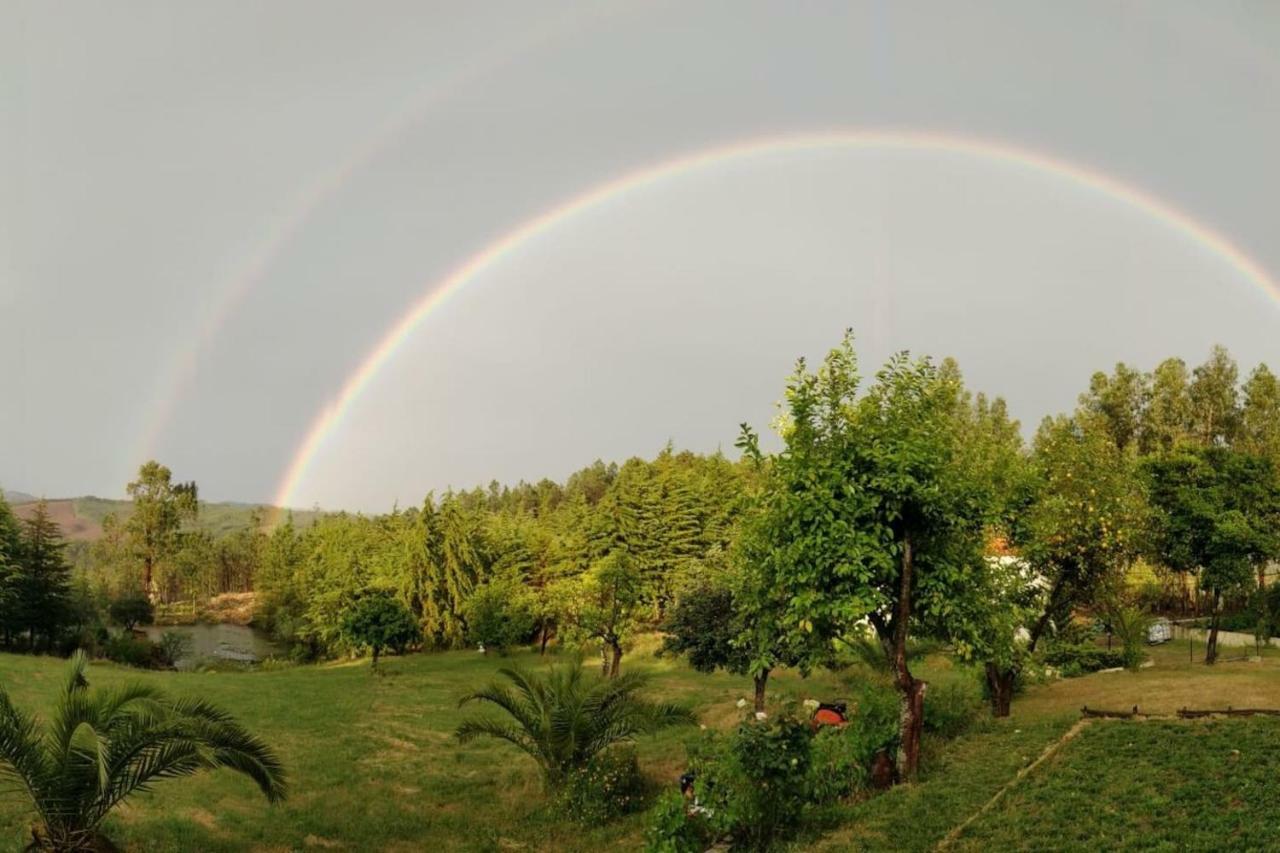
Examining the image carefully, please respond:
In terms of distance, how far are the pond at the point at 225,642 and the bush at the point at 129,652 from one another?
7.12ft

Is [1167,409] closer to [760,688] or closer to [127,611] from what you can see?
[760,688]

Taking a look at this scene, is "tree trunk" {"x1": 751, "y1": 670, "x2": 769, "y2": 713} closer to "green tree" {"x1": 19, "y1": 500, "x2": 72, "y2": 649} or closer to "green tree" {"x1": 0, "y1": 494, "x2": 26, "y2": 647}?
"green tree" {"x1": 0, "y1": 494, "x2": 26, "y2": 647}

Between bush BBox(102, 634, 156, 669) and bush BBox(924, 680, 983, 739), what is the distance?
39.6 meters

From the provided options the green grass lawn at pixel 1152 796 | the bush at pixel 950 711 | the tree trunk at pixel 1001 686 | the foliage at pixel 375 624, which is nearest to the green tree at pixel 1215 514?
the bush at pixel 950 711

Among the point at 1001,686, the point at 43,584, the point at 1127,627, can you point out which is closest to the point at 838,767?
the point at 1001,686

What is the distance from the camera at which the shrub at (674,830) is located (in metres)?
9.81

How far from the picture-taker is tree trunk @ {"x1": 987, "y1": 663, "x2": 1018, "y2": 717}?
15500mm

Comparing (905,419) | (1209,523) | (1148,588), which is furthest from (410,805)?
(1148,588)

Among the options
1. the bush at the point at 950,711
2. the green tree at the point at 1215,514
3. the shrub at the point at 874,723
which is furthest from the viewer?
the green tree at the point at 1215,514

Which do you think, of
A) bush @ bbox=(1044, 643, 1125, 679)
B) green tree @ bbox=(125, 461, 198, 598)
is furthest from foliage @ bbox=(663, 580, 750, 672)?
green tree @ bbox=(125, 461, 198, 598)

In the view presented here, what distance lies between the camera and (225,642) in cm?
6431

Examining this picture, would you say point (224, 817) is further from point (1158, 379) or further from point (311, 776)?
point (1158, 379)

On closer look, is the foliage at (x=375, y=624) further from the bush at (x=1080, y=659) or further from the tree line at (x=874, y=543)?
the bush at (x=1080, y=659)

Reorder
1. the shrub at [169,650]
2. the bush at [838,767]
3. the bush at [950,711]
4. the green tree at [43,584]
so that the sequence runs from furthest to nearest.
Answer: the shrub at [169,650] < the green tree at [43,584] < the bush at [950,711] < the bush at [838,767]
